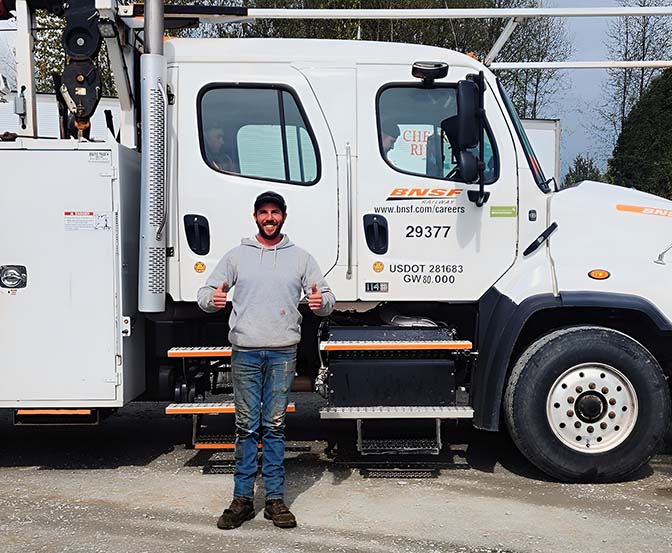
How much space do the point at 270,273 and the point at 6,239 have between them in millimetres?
1925

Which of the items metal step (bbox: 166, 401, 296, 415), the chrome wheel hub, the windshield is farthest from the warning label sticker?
the chrome wheel hub

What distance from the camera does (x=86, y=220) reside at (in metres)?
5.07

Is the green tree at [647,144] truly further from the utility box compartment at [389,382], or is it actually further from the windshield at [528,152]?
the utility box compartment at [389,382]

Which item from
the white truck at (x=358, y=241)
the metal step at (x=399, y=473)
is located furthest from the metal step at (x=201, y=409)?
the metal step at (x=399, y=473)

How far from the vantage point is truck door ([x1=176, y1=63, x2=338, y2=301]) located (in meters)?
5.29

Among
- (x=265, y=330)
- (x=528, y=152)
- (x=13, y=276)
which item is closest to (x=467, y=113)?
(x=528, y=152)

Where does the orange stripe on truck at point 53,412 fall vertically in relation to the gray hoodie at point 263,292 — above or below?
below

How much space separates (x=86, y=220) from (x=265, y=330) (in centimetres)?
158

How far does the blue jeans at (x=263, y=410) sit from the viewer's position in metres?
4.47

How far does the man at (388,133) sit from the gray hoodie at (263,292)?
129 cm

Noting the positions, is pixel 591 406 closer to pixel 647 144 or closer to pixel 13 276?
pixel 13 276

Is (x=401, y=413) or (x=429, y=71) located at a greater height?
(x=429, y=71)

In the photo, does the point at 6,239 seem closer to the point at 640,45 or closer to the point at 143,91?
the point at 143,91

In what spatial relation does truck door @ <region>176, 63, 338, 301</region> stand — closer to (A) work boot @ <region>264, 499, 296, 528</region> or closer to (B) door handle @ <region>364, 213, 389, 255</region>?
(B) door handle @ <region>364, 213, 389, 255</region>
